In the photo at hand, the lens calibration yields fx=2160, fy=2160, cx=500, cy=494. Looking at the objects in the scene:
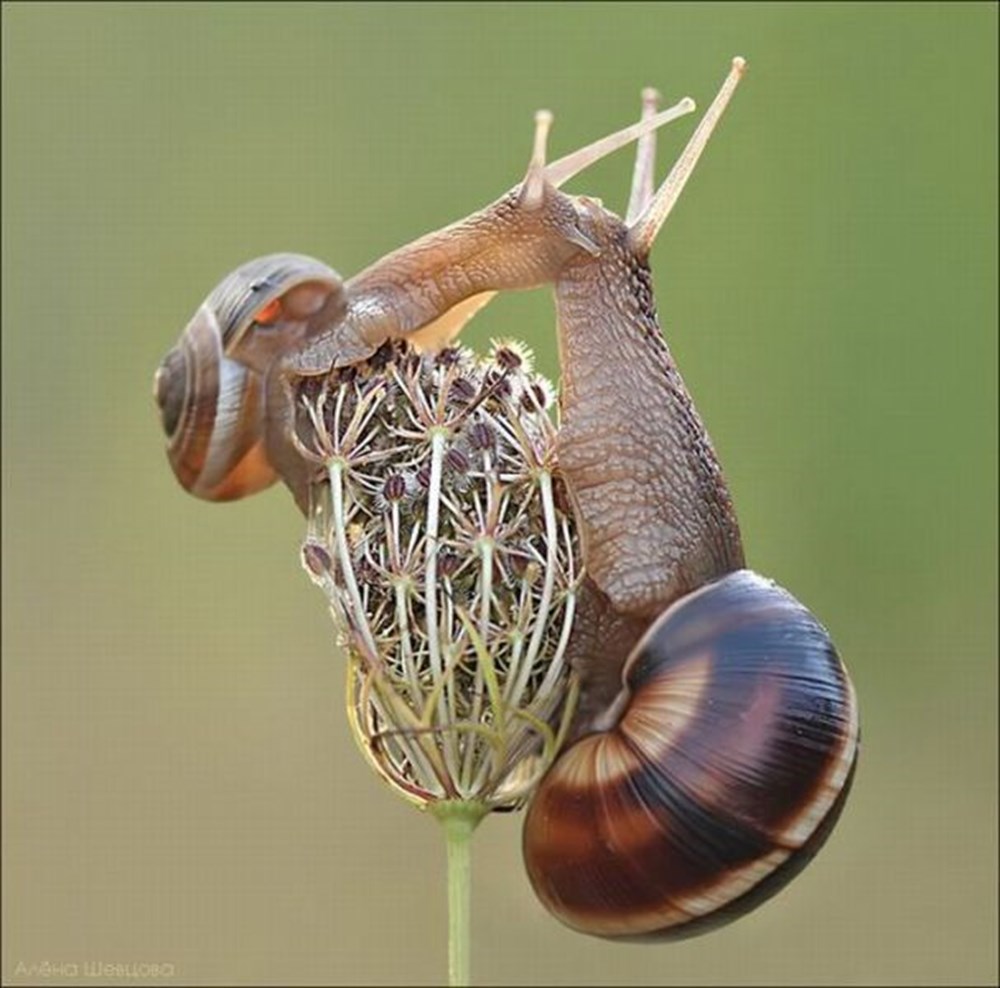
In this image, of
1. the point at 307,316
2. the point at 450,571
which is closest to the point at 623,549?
the point at 450,571

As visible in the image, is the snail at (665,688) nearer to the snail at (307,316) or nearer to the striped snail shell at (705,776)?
the striped snail shell at (705,776)

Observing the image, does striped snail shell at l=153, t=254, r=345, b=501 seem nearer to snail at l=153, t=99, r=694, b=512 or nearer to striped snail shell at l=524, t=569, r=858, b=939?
snail at l=153, t=99, r=694, b=512

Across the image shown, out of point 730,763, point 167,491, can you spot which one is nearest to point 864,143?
point 167,491

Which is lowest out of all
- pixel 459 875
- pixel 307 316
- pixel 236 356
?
pixel 459 875

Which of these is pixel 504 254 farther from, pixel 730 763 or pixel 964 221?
pixel 964 221

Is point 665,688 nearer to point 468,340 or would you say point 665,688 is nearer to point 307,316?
point 307,316

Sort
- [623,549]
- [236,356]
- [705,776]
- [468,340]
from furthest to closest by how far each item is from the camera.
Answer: [468,340], [236,356], [623,549], [705,776]

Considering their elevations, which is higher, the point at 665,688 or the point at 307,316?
the point at 307,316
